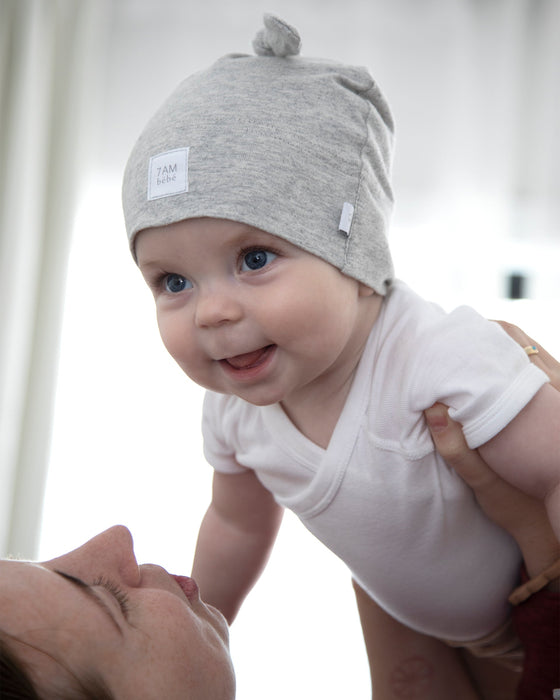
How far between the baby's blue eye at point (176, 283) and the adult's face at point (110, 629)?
30 centimetres

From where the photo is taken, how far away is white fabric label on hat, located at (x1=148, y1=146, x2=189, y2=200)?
2.65 ft

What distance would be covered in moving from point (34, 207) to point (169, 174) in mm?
1556

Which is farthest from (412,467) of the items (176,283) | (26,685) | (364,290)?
(26,685)

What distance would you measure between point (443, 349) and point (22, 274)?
1.72m

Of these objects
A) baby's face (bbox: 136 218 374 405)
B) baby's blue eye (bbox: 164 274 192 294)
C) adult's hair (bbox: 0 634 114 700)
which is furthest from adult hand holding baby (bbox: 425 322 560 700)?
adult's hair (bbox: 0 634 114 700)

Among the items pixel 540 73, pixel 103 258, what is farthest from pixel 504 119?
pixel 103 258

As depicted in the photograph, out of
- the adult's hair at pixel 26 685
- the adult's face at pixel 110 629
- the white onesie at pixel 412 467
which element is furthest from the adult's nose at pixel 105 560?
the white onesie at pixel 412 467

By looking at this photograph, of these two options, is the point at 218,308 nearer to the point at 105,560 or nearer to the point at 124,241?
the point at 105,560

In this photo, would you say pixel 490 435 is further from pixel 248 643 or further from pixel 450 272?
pixel 248 643

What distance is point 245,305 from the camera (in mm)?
778

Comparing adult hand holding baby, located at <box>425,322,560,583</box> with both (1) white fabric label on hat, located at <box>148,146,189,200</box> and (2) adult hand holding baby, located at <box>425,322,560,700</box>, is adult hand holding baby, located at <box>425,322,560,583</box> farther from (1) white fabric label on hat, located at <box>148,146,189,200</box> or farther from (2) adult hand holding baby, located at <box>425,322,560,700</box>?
(1) white fabric label on hat, located at <box>148,146,189,200</box>

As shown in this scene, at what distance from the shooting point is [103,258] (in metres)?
2.30

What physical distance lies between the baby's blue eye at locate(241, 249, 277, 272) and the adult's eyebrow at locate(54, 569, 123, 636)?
378mm

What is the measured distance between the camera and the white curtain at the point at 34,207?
2178 millimetres
